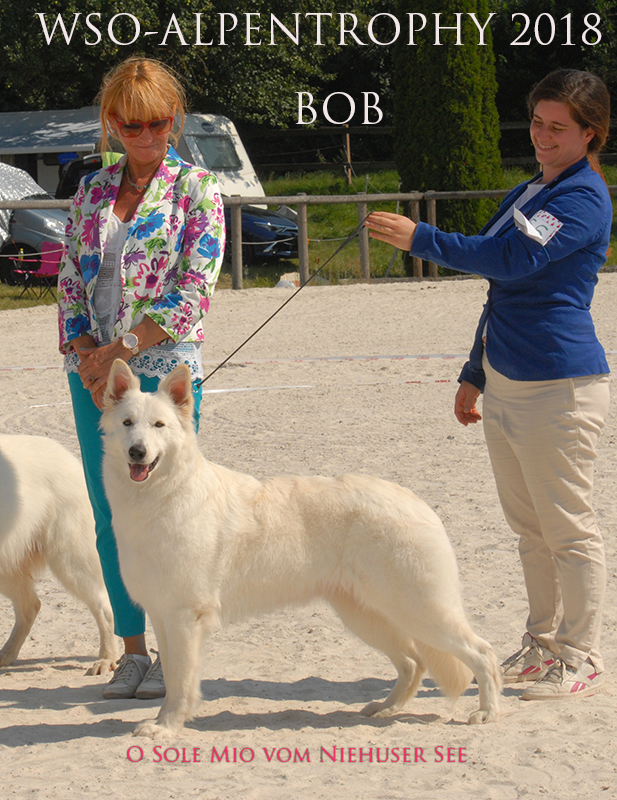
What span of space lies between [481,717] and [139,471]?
1.53 metres

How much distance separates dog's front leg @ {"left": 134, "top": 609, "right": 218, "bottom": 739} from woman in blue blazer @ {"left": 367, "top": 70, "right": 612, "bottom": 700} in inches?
50.4

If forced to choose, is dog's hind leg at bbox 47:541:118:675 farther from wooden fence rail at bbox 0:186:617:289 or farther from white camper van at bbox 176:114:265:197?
white camper van at bbox 176:114:265:197

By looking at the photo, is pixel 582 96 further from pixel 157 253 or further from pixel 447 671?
pixel 447 671

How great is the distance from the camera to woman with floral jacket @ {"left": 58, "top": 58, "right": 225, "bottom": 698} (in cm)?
338

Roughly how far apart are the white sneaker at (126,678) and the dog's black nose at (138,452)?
106 cm

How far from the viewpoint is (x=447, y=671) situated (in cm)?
334

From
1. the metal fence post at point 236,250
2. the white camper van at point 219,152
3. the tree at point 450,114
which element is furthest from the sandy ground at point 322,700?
the white camper van at point 219,152

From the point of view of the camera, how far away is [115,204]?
11.4 feet

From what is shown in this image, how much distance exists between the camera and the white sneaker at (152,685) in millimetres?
3584

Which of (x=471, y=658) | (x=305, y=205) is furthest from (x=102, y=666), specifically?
(x=305, y=205)

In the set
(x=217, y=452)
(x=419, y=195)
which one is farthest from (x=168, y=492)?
(x=419, y=195)

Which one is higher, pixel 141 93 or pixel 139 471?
pixel 141 93

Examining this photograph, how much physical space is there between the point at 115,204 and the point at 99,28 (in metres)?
21.3

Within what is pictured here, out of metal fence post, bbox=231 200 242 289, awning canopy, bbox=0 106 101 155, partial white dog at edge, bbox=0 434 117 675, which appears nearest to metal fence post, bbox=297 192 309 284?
metal fence post, bbox=231 200 242 289
